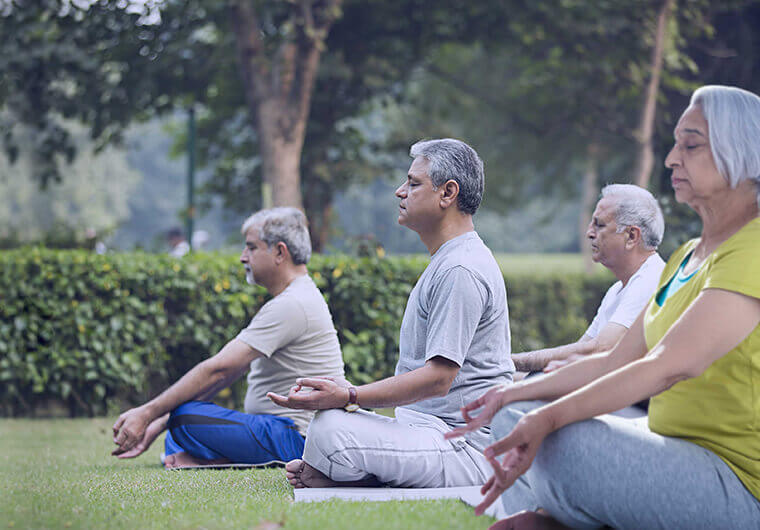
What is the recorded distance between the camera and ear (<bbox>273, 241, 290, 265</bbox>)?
5817mm

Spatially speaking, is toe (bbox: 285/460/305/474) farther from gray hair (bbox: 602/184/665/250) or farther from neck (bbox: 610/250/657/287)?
gray hair (bbox: 602/184/665/250)

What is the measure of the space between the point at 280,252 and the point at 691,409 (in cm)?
345

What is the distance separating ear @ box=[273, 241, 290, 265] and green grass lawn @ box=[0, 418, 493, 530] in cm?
135

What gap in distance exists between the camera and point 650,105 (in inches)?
578

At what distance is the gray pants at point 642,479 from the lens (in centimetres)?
273

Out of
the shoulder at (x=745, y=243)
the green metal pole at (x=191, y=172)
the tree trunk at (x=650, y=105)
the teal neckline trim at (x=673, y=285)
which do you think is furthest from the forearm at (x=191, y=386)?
the green metal pole at (x=191, y=172)

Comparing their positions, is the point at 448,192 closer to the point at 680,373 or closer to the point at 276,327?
the point at 276,327

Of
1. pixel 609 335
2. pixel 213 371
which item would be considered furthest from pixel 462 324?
pixel 213 371

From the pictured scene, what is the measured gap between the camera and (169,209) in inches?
3398

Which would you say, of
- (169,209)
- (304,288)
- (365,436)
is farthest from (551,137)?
(169,209)

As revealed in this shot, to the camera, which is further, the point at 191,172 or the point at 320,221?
the point at 320,221

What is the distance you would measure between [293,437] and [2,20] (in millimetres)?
9006

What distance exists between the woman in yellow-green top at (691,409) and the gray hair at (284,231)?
3.10m

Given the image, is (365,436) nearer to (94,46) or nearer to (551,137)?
(94,46)
